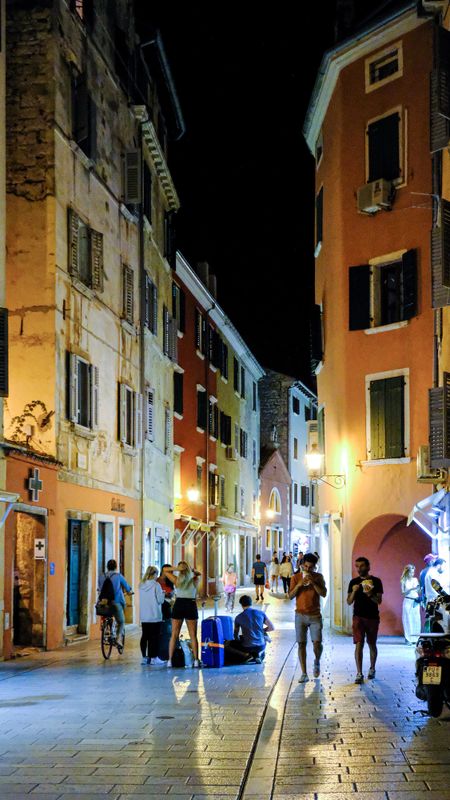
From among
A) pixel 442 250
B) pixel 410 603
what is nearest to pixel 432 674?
pixel 442 250

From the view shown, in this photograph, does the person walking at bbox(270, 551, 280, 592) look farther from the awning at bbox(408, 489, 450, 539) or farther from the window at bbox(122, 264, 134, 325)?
the awning at bbox(408, 489, 450, 539)

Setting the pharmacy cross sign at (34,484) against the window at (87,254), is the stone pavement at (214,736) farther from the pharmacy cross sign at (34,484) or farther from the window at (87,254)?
the window at (87,254)

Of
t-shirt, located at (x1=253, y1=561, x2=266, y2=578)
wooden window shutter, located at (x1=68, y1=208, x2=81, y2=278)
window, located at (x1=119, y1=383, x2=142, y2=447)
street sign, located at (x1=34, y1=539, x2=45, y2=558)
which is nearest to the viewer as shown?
street sign, located at (x1=34, y1=539, x2=45, y2=558)

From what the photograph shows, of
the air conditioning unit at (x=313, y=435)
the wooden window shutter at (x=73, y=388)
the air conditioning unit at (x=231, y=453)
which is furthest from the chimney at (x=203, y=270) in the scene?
the wooden window shutter at (x=73, y=388)

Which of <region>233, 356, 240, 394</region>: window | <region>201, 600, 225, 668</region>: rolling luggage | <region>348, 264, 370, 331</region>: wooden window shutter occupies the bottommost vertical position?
<region>201, 600, 225, 668</region>: rolling luggage

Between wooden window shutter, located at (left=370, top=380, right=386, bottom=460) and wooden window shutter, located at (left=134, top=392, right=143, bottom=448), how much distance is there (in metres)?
6.59

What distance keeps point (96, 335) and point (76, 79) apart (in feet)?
18.4

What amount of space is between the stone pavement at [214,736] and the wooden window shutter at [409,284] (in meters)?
9.41

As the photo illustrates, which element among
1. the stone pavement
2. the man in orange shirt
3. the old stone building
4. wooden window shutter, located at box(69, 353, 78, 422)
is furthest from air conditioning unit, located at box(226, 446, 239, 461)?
the man in orange shirt

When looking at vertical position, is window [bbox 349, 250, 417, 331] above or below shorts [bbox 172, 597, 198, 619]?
above

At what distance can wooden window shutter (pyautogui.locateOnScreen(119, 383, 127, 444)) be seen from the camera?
1054 inches

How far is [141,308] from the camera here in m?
29.5

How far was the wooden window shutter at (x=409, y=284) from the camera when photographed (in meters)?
24.1

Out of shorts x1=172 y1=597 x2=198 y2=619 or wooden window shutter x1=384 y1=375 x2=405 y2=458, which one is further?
wooden window shutter x1=384 y1=375 x2=405 y2=458
